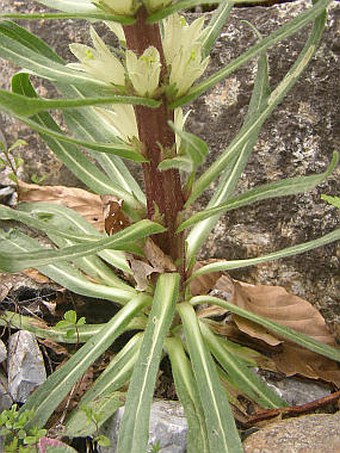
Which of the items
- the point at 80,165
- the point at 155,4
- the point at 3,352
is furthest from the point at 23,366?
the point at 155,4

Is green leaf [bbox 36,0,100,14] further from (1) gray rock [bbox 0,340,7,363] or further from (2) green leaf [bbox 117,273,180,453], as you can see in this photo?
(1) gray rock [bbox 0,340,7,363]

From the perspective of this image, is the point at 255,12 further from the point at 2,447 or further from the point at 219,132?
the point at 2,447

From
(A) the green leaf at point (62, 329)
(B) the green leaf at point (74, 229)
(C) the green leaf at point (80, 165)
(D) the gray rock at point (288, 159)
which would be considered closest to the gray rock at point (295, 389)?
(D) the gray rock at point (288, 159)

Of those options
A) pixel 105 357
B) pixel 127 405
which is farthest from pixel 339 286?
pixel 127 405

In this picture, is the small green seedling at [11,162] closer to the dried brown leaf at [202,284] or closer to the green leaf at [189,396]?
the dried brown leaf at [202,284]

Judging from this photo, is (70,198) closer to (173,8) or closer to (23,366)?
(23,366)

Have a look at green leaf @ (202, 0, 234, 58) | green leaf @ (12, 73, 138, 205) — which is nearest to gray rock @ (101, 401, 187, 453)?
green leaf @ (12, 73, 138, 205)
